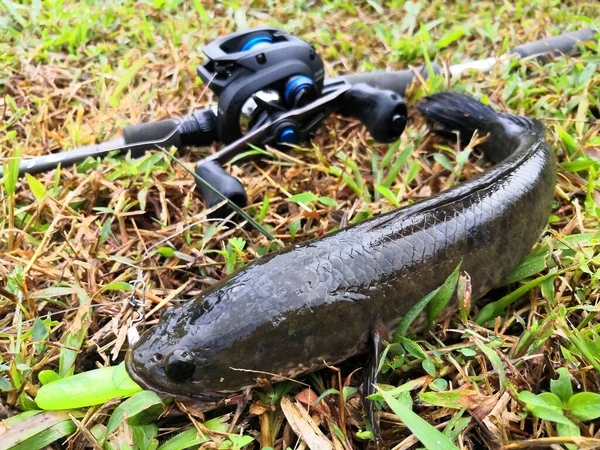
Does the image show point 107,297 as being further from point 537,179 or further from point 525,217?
point 537,179

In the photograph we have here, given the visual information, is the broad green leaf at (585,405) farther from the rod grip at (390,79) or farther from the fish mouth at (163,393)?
the rod grip at (390,79)

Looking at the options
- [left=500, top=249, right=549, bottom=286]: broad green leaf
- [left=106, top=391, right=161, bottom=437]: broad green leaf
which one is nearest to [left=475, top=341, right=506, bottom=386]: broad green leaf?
[left=500, top=249, right=549, bottom=286]: broad green leaf

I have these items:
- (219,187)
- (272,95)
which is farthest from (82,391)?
(272,95)

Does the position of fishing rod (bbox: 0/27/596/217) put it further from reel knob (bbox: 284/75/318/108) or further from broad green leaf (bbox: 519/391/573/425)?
broad green leaf (bbox: 519/391/573/425)

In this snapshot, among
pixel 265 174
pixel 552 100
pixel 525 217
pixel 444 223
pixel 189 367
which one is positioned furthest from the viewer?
pixel 552 100

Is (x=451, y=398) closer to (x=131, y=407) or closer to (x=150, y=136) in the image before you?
(x=131, y=407)

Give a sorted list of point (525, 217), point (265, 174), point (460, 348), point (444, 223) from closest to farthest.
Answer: point (460, 348)
point (444, 223)
point (525, 217)
point (265, 174)

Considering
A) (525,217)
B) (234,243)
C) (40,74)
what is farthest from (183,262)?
(40,74)
